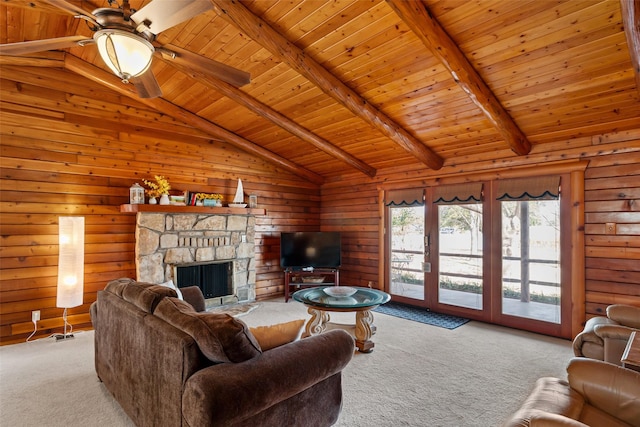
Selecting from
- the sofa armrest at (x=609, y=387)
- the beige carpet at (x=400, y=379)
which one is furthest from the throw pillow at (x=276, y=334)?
the sofa armrest at (x=609, y=387)

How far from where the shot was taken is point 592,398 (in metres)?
1.66

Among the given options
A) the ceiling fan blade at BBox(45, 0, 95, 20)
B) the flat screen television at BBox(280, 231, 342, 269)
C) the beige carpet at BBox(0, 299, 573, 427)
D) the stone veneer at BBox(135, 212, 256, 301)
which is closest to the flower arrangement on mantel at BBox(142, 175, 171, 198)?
the stone veneer at BBox(135, 212, 256, 301)

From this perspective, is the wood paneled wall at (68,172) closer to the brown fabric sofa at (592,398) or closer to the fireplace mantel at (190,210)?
the fireplace mantel at (190,210)

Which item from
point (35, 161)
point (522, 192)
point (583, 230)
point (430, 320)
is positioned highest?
point (35, 161)

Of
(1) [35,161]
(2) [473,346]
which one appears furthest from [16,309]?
(2) [473,346]

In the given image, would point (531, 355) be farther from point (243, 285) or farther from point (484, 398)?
point (243, 285)

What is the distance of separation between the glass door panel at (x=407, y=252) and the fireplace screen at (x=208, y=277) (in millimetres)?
2886

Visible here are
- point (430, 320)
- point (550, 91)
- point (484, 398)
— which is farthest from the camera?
point (430, 320)

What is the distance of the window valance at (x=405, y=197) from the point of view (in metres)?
5.52

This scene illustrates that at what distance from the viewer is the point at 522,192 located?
14.3ft

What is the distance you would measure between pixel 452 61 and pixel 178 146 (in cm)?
417

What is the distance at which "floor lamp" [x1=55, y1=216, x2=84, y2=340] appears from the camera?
392 centimetres

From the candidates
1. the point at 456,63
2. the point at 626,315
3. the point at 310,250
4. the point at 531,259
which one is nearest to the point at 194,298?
the point at 310,250

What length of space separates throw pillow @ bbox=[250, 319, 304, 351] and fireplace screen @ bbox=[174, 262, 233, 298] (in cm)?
347
